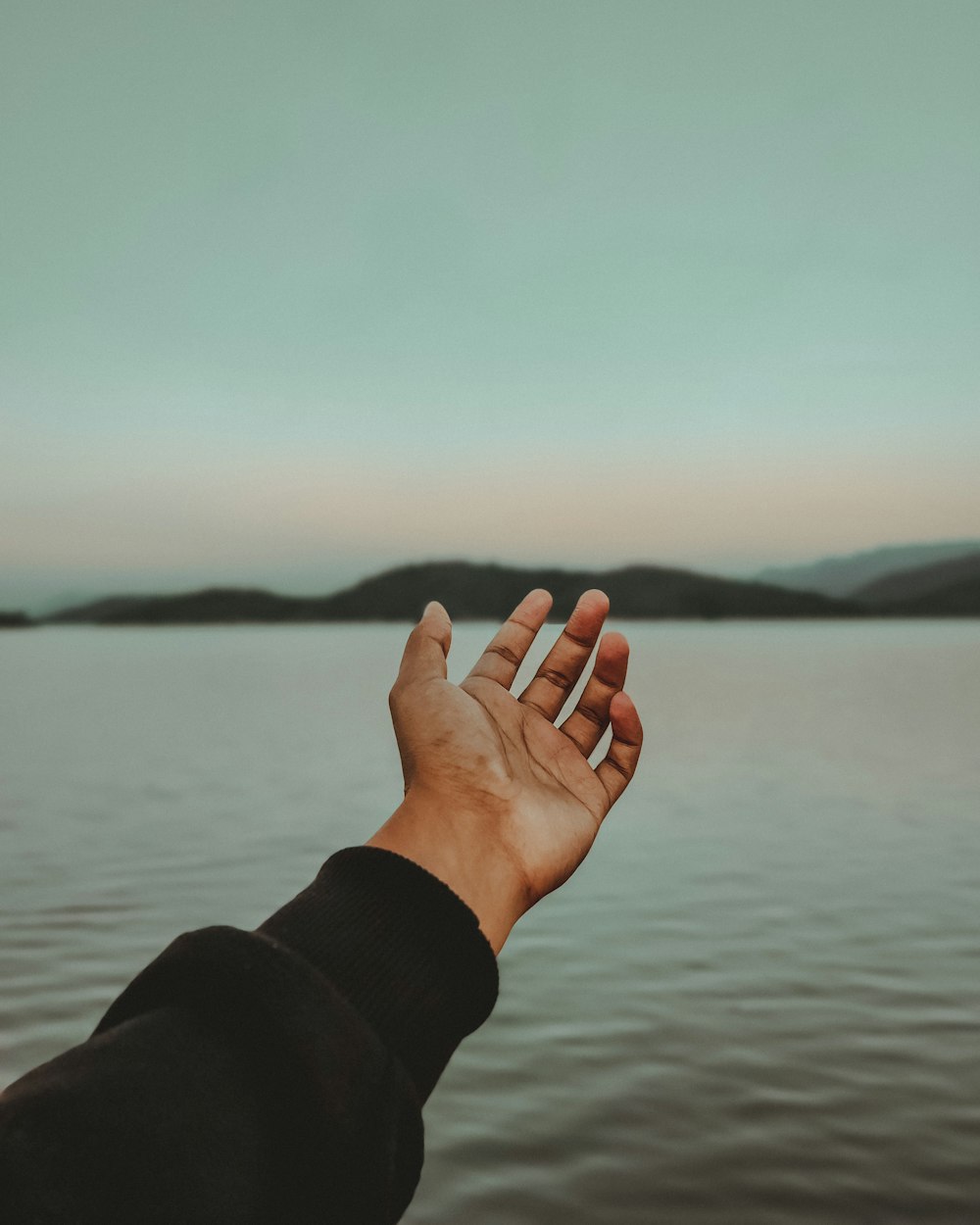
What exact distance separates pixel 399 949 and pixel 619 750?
1333 millimetres

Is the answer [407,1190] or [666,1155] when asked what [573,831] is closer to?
[407,1190]

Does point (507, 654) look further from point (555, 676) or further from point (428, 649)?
point (428, 649)

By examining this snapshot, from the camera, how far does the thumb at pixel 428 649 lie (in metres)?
2.86

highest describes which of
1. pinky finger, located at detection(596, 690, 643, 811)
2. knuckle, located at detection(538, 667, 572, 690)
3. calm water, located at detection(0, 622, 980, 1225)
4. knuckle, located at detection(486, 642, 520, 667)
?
knuckle, located at detection(486, 642, 520, 667)

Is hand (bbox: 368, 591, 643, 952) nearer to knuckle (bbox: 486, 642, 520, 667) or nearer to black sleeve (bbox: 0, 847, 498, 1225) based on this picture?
knuckle (bbox: 486, 642, 520, 667)

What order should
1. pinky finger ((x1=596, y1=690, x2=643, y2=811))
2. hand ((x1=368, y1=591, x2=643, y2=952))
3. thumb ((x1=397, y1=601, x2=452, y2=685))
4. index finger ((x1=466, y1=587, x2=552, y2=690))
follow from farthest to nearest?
index finger ((x1=466, y1=587, x2=552, y2=690)) → pinky finger ((x1=596, y1=690, x2=643, y2=811)) → thumb ((x1=397, y1=601, x2=452, y2=685)) → hand ((x1=368, y1=591, x2=643, y2=952))

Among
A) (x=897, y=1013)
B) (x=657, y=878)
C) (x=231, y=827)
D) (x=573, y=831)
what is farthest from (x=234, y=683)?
(x=573, y=831)

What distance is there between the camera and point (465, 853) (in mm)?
2461

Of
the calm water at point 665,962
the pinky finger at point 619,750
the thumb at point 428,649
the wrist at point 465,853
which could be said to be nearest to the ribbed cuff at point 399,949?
the wrist at point 465,853

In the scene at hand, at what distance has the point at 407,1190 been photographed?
1779mm

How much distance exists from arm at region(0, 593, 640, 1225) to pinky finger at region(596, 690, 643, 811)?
2.19 feet

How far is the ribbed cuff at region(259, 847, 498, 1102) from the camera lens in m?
1.84

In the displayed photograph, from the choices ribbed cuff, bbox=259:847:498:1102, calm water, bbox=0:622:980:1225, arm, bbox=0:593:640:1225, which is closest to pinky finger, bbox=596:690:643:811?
arm, bbox=0:593:640:1225

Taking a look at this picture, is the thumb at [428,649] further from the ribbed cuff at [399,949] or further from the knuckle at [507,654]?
the ribbed cuff at [399,949]
